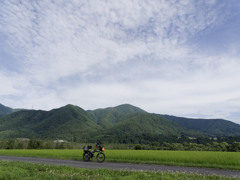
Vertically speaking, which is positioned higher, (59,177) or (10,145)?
(59,177)

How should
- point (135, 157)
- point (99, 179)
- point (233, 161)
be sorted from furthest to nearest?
point (135, 157) < point (233, 161) < point (99, 179)

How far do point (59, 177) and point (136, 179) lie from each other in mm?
4401

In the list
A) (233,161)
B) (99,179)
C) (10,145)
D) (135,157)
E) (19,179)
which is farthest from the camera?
(10,145)

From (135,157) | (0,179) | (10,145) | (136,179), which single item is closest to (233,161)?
(135,157)

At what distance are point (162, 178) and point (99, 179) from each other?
138 inches

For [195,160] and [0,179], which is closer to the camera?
[0,179]

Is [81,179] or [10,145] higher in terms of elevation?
[81,179]

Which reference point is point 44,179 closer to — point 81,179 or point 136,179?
point 81,179

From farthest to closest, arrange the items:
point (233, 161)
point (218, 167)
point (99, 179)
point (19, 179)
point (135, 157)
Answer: point (135, 157) → point (233, 161) → point (218, 167) → point (19, 179) → point (99, 179)

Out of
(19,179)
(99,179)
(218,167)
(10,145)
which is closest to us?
(99,179)

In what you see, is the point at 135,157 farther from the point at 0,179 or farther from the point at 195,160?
the point at 0,179

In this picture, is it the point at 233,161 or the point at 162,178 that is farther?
the point at 233,161

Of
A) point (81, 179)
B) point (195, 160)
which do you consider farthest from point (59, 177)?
point (195, 160)

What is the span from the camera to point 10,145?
55.5 meters
